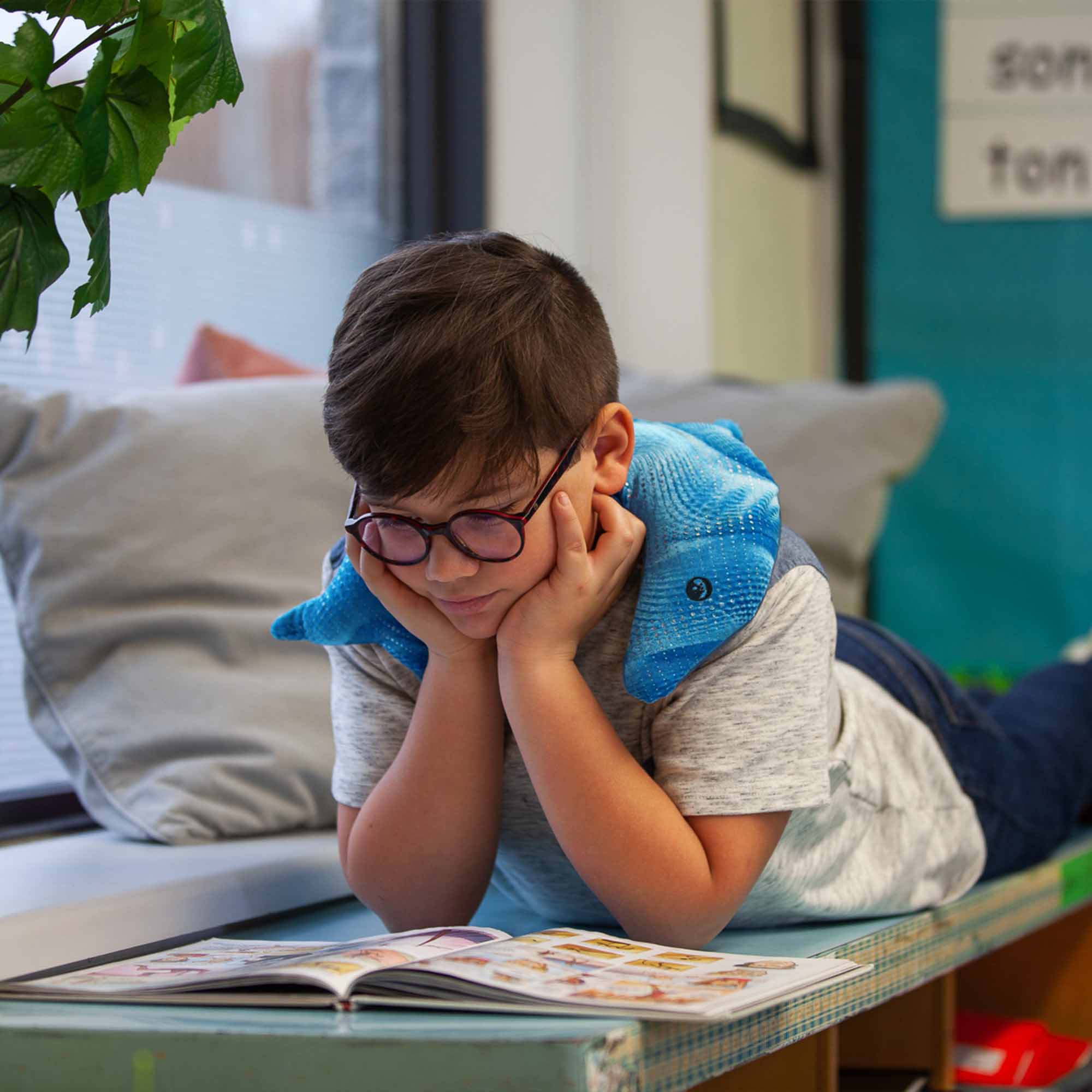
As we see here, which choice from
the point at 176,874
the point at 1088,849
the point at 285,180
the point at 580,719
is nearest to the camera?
the point at 580,719

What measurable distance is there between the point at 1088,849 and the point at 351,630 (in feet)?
2.82

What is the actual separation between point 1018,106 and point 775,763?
6.05 feet

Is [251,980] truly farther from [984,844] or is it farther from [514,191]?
[514,191]

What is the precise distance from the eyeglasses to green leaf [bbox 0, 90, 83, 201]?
0.24 meters

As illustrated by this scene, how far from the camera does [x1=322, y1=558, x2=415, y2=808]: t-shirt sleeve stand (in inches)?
37.3

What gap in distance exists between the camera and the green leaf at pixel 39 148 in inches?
25.5

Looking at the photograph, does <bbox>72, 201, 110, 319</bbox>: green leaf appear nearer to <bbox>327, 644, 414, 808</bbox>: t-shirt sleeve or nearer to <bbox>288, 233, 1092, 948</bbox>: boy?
<bbox>288, 233, 1092, 948</bbox>: boy

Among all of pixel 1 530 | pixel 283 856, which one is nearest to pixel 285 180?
pixel 1 530

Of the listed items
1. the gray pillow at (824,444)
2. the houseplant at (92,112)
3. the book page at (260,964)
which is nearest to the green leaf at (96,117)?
the houseplant at (92,112)

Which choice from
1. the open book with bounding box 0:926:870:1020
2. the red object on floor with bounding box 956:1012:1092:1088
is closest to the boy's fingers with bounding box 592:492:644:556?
the open book with bounding box 0:926:870:1020

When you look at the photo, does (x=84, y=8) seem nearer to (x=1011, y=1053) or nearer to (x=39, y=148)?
(x=39, y=148)

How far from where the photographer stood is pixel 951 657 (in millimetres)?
2367

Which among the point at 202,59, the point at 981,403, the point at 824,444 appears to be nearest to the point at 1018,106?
the point at 981,403

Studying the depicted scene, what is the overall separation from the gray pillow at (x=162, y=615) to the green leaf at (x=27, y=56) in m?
0.56
